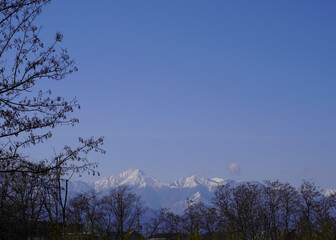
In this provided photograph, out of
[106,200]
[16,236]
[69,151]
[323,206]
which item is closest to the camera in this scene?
[16,236]

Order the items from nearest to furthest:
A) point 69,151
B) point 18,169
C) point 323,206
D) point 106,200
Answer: point 18,169
point 69,151
point 323,206
point 106,200

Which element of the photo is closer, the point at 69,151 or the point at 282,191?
the point at 69,151

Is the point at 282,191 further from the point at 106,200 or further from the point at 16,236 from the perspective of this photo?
the point at 16,236

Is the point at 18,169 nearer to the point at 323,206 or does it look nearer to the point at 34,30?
the point at 34,30

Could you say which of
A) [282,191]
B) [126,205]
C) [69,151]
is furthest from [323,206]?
[69,151]

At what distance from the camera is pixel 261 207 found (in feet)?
196

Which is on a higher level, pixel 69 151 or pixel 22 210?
pixel 69 151

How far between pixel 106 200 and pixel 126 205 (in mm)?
3295

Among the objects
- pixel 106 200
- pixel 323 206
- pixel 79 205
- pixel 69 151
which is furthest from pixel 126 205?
pixel 69 151

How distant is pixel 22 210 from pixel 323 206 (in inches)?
2086

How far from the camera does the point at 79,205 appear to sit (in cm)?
6175

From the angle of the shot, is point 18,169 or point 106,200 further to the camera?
point 106,200

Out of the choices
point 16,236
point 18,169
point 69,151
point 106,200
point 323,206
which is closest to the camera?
point 16,236

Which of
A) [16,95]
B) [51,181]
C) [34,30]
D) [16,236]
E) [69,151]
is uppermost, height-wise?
[34,30]
